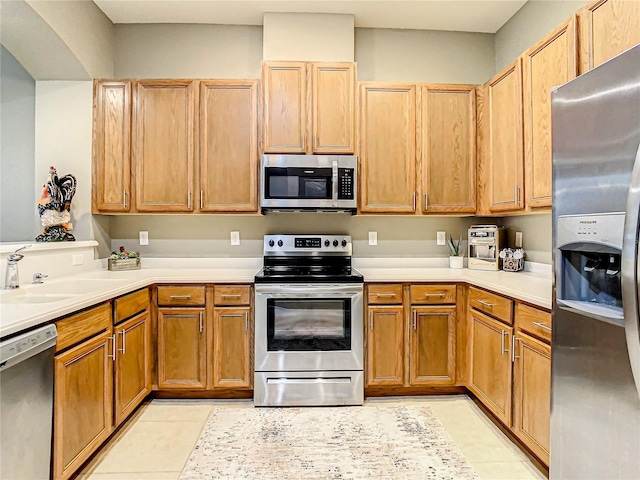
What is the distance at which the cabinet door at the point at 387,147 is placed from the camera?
114 inches

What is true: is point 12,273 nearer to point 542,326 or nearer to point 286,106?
point 286,106

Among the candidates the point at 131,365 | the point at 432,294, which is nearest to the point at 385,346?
the point at 432,294

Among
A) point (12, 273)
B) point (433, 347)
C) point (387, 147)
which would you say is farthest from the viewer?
point (387, 147)

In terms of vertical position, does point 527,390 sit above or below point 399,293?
below

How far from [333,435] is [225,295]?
116 centimetres

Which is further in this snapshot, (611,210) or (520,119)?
(520,119)

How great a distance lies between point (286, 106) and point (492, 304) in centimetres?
204

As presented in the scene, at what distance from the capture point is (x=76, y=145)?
9.32ft

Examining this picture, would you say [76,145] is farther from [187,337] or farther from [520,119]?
[520,119]

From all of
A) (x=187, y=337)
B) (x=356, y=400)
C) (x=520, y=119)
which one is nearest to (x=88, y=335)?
(x=187, y=337)

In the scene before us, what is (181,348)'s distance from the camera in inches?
102

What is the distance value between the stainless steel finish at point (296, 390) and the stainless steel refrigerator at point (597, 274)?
140 centimetres

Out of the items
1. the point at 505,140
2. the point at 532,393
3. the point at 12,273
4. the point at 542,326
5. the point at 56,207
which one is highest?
the point at 505,140

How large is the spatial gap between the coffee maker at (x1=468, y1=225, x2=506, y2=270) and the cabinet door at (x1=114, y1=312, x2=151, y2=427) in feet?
8.50
